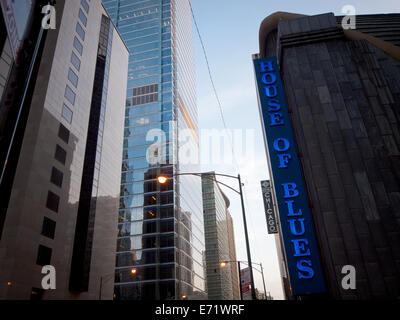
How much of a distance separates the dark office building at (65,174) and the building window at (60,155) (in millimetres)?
152

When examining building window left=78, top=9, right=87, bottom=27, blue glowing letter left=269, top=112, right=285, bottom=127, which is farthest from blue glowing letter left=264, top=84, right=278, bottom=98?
building window left=78, top=9, right=87, bottom=27

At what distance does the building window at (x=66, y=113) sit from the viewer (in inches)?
1847

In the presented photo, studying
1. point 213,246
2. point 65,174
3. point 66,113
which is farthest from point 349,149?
point 213,246

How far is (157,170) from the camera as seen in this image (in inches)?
3578

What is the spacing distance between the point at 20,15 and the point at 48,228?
41.4 metres

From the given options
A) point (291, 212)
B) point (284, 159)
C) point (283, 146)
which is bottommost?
point (291, 212)

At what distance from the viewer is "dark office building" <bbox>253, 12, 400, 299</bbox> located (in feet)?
48.7

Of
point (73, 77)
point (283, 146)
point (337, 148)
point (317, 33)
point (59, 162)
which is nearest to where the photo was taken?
point (337, 148)

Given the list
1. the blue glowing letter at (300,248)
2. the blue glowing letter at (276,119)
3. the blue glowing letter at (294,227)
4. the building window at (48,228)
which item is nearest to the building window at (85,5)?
the building window at (48,228)

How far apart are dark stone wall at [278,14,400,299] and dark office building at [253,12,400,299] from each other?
49 millimetres

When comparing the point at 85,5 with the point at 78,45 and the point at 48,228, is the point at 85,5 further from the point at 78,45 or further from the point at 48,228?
the point at 48,228

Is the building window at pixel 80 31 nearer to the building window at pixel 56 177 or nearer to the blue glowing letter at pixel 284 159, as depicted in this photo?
the building window at pixel 56 177

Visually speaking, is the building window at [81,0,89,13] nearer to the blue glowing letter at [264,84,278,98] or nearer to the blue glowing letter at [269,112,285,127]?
the blue glowing letter at [264,84,278,98]

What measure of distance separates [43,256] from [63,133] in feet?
59.4
